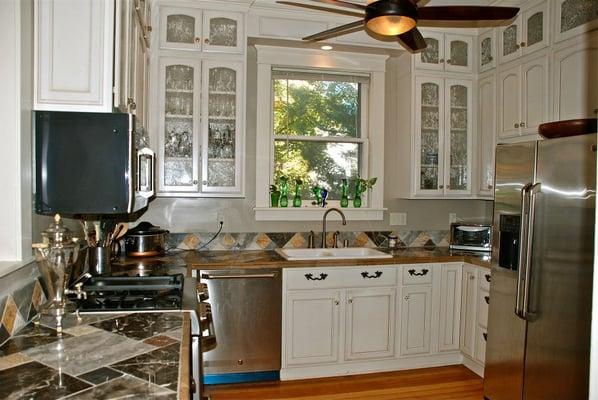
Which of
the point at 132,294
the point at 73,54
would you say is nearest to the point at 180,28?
the point at 73,54

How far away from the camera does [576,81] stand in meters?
2.81

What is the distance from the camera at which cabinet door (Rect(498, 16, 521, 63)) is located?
129 inches

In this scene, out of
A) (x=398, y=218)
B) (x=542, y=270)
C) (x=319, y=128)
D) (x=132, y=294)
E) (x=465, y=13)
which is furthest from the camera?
(x=398, y=218)

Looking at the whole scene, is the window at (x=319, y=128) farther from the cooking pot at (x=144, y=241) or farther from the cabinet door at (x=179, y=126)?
the cooking pot at (x=144, y=241)

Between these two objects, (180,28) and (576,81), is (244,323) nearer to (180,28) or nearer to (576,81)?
(180,28)

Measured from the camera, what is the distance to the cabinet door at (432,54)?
363cm

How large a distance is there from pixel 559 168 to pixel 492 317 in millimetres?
1048

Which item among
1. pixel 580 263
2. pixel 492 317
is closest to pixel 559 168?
pixel 580 263

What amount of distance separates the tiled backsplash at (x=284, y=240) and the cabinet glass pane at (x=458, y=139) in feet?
1.88

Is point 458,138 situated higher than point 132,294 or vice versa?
point 458,138

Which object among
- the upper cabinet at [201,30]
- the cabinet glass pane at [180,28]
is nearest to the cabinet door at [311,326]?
the upper cabinet at [201,30]

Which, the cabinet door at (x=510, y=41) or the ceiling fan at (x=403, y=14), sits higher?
the cabinet door at (x=510, y=41)

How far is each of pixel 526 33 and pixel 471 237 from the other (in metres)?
1.57

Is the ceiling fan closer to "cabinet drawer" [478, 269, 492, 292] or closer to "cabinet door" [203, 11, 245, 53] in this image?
"cabinet door" [203, 11, 245, 53]
